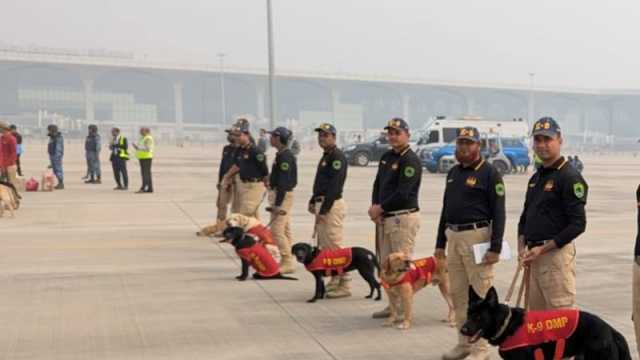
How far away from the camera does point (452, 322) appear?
22.8 ft

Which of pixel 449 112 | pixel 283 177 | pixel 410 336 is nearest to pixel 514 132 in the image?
pixel 283 177

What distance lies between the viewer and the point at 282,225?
9422 mm

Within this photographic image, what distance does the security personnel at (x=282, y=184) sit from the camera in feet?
29.8

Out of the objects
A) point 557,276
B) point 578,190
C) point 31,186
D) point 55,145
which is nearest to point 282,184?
point 557,276

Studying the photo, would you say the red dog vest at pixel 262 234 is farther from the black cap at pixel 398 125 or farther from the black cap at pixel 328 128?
the black cap at pixel 398 125

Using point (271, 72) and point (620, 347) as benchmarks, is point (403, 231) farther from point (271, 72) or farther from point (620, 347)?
point (271, 72)

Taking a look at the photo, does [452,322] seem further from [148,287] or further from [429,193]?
[429,193]

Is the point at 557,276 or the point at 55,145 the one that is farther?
the point at 55,145

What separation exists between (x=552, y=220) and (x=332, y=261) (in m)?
3.03

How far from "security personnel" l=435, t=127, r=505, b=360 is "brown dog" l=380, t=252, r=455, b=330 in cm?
62

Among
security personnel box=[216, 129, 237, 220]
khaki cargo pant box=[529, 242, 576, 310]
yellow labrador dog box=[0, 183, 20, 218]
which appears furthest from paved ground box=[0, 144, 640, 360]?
khaki cargo pant box=[529, 242, 576, 310]

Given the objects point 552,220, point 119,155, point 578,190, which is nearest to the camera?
point 578,190

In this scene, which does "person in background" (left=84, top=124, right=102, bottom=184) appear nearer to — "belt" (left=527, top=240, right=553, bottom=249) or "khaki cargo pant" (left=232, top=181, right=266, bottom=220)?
"khaki cargo pant" (left=232, top=181, right=266, bottom=220)

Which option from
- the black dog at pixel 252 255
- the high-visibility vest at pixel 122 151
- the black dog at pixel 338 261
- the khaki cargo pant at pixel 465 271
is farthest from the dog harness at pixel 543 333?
the high-visibility vest at pixel 122 151
